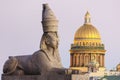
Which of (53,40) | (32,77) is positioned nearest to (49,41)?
(53,40)

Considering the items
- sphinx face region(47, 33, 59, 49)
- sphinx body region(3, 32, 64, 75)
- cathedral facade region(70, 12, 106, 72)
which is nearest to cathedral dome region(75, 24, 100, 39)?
cathedral facade region(70, 12, 106, 72)

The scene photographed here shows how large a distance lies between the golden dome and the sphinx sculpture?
106 m

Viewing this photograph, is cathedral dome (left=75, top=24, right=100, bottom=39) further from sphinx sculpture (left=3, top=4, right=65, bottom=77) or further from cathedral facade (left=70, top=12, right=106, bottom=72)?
sphinx sculpture (left=3, top=4, right=65, bottom=77)

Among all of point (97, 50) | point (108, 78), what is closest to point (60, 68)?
point (108, 78)

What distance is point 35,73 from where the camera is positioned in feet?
54.1

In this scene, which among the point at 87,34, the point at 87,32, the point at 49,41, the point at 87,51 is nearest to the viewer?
the point at 49,41

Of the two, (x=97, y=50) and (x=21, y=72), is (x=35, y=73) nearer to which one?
(x=21, y=72)

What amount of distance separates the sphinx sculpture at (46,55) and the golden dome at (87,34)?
106 m

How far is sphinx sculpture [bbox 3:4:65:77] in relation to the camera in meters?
16.2

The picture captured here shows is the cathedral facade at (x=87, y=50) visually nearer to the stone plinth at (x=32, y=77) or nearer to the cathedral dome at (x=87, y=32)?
the cathedral dome at (x=87, y=32)

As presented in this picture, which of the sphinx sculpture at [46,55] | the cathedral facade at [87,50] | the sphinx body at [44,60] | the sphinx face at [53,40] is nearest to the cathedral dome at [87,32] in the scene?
the cathedral facade at [87,50]

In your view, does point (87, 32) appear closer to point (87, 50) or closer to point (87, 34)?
point (87, 34)

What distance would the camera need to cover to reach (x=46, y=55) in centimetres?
1636

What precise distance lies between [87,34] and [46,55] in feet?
352
